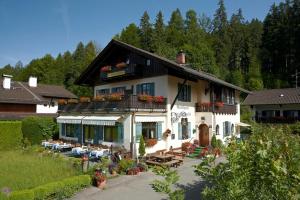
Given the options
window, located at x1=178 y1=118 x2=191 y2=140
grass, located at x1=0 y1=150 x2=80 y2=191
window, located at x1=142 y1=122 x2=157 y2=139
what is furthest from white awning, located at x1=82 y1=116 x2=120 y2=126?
window, located at x1=178 y1=118 x2=191 y2=140

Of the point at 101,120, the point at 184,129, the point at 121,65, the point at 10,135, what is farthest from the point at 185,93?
the point at 10,135

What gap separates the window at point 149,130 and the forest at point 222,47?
36.0 meters

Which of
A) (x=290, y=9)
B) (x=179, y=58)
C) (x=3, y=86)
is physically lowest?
(x=3, y=86)

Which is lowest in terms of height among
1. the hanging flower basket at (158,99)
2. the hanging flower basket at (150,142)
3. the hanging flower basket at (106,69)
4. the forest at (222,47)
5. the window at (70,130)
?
the hanging flower basket at (150,142)

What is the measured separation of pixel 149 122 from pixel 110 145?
3.42 meters

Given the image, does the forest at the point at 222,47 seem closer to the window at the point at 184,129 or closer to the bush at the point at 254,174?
the window at the point at 184,129

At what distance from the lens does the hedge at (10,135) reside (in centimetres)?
2395

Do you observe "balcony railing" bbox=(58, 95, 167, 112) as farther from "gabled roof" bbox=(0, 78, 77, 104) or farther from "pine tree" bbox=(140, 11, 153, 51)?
"pine tree" bbox=(140, 11, 153, 51)

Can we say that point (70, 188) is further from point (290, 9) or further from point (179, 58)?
point (290, 9)

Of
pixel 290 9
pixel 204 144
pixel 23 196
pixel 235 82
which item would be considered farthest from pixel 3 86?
pixel 290 9

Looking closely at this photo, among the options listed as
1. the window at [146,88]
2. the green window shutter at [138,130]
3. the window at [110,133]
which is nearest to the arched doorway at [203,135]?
the window at [146,88]

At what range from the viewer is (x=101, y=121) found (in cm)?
2083

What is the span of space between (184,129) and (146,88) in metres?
4.83

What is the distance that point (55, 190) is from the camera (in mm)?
11719
